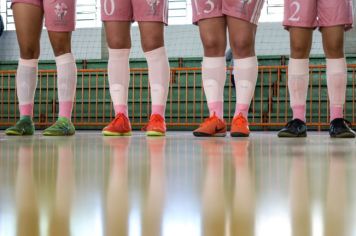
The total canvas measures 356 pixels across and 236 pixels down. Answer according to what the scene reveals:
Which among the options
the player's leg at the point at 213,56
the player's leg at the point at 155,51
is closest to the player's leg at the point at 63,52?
the player's leg at the point at 155,51

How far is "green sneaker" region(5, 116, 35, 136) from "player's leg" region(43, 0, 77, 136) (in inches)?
5.6

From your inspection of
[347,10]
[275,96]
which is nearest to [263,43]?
[275,96]

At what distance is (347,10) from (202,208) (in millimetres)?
2217

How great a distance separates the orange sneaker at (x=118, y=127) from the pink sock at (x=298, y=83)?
78 cm

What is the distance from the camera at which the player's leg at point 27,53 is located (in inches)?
101

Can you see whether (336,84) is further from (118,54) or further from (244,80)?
(118,54)

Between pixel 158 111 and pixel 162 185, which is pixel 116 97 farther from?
pixel 162 185

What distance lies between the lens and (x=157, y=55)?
2469 mm

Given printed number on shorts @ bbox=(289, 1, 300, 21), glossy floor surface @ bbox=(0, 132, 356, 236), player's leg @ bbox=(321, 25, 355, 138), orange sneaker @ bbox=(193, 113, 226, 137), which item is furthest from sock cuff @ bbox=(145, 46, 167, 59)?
glossy floor surface @ bbox=(0, 132, 356, 236)

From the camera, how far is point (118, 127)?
8.16ft

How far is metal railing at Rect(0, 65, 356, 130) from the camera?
6.70 metres

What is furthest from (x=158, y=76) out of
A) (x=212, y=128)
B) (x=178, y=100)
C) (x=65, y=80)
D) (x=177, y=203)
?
(x=178, y=100)

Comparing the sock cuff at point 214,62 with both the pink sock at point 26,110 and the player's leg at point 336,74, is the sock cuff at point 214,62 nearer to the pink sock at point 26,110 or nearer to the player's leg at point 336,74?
the player's leg at point 336,74

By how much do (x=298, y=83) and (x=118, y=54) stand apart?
843 millimetres
